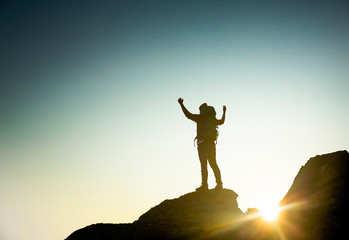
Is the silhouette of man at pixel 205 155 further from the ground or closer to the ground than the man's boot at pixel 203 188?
further from the ground

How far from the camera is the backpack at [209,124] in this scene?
489 inches

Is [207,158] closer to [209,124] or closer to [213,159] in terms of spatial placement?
[213,159]

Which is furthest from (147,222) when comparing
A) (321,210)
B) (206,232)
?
(321,210)

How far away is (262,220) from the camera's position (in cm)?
983

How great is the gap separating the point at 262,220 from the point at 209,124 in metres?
5.22

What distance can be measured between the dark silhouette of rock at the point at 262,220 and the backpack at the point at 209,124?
3195 millimetres

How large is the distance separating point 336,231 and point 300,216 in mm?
1526

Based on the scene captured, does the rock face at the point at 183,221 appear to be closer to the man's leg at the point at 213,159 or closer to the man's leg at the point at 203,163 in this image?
the man's leg at the point at 203,163

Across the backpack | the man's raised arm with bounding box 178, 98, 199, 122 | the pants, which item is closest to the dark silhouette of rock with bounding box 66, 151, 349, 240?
the pants

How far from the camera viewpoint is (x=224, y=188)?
13156mm

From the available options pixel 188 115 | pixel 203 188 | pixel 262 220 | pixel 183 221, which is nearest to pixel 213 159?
pixel 203 188

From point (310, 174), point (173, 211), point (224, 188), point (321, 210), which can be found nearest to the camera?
point (321, 210)

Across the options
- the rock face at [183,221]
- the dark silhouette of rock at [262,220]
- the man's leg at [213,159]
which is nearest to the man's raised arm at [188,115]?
the man's leg at [213,159]

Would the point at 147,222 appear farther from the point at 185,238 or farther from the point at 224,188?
the point at 224,188
